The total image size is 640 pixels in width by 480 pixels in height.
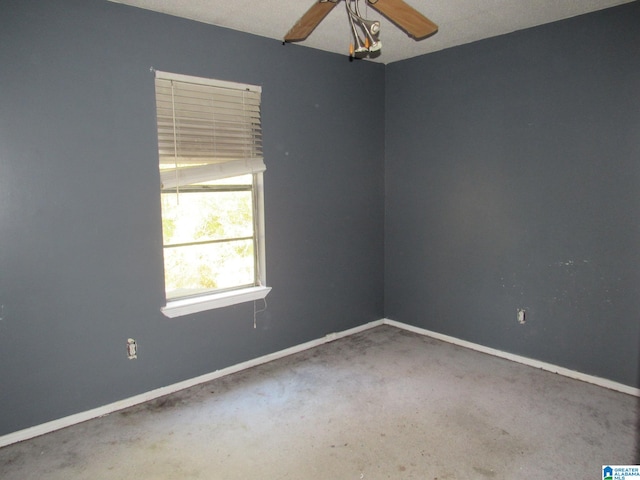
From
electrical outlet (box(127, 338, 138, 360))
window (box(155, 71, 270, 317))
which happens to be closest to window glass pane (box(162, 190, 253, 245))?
window (box(155, 71, 270, 317))

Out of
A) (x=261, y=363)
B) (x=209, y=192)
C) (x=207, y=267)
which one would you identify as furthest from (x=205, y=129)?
(x=261, y=363)

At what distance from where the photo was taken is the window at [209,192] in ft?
10.1

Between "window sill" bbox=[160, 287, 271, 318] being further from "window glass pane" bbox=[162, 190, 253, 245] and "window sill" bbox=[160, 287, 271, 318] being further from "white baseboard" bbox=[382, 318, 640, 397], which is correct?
"white baseboard" bbox=[382, 318, 640, 397]

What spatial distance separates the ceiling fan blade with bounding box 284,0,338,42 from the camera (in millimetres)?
2062

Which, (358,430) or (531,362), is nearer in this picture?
(358,430)

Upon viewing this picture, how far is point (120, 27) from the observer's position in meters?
2.80

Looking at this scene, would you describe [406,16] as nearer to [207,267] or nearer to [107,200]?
[107,200]

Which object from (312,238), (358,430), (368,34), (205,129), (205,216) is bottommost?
(358,430)

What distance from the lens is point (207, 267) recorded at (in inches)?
133

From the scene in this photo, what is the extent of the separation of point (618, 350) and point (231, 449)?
2.68m

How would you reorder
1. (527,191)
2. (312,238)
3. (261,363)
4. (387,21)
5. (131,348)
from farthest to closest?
(312,238)
(261,363)
(527,191)
(387,21)
(131,348)

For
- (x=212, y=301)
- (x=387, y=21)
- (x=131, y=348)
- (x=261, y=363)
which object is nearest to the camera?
(x=131, y=348)

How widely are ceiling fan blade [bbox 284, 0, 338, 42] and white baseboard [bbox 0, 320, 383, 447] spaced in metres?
2.40

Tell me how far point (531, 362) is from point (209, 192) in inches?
112
